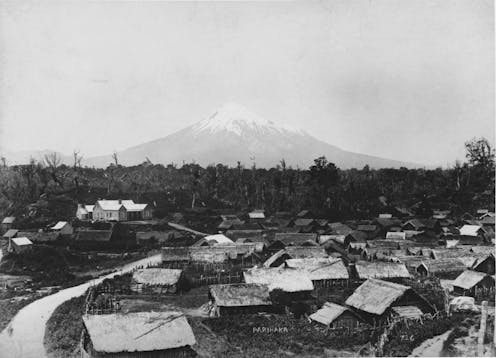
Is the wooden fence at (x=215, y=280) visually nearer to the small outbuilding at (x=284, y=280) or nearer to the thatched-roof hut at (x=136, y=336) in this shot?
the small outbuilding at (x=284, y=280)

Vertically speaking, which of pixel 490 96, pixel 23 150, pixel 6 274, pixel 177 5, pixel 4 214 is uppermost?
pixel 177 5

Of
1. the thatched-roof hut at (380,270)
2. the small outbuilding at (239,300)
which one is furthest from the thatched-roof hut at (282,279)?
the thatched-roof hut at (380,270)

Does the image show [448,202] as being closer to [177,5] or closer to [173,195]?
[173,195]

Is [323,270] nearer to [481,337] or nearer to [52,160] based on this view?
[481,337]

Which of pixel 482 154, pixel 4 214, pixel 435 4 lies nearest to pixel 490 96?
pixel 435 4

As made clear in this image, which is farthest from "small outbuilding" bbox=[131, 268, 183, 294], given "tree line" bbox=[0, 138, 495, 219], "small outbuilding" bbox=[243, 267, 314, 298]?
"tree line" bbox=[0, 138, 495, 219]

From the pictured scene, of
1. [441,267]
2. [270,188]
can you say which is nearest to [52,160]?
[441,267]

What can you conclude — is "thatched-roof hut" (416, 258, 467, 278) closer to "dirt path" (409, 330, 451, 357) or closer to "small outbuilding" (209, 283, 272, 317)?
"small outbuilding" (209, 283, 272, 317)

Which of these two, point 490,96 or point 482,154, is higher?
point 490,96
